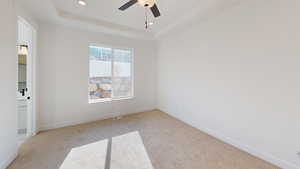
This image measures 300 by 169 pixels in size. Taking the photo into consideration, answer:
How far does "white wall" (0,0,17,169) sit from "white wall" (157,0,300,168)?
3520mm

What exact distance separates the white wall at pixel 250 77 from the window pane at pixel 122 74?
2.03m

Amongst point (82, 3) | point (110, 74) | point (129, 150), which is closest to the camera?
point (129, 150)

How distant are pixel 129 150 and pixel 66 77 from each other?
249cm

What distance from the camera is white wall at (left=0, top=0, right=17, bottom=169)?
1.61m

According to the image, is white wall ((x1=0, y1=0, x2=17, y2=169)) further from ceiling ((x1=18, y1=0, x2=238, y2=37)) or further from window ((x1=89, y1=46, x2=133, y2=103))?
window ((x1=89, y1=46, x2=133, y2=103))

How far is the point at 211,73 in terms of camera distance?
268cm

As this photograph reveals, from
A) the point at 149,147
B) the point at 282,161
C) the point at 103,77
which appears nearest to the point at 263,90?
the point at 282,161

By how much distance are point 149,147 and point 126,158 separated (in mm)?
492

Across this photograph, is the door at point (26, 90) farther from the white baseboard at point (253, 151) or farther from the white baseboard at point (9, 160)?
the white baseboard at point (253, 151)

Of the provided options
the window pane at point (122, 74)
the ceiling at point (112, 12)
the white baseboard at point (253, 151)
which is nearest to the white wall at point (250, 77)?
the white baseboard at point (253, 151)

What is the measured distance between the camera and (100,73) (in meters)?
3.64

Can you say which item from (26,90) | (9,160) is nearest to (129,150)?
(9,160)

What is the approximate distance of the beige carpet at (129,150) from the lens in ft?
5.90

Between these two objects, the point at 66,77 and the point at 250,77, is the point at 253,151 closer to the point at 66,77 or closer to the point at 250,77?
the point at 250,77
